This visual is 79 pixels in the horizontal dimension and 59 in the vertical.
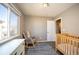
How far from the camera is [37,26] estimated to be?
629 cm

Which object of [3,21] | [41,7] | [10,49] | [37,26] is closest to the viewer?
[10,49]

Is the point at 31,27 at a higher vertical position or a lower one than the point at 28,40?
higher

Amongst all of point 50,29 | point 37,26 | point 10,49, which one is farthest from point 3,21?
point 50,29

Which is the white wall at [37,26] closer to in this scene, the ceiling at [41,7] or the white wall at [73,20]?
the ceiling at [41,7]

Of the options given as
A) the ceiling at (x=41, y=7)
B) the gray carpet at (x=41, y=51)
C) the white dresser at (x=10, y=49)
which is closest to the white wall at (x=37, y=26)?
the ceiling at (x=41, y=7)

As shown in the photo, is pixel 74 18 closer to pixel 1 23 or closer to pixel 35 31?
pixel 1 23

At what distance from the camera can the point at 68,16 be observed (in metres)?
4.11

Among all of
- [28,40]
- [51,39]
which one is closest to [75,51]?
[28,40]

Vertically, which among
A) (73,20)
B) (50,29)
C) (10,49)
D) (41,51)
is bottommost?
(41,51)

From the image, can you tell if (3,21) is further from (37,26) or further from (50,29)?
(50,29)

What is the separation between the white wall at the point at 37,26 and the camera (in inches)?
241
